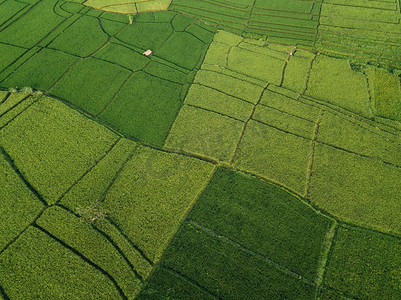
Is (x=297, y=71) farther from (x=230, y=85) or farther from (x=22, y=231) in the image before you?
(x=22, y=231)

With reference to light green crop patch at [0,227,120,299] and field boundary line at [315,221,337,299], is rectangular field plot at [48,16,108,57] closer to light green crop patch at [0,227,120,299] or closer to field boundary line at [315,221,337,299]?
light green crop patch at [0,227,120,299]

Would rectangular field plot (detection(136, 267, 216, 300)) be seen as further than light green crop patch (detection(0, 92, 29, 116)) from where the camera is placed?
No

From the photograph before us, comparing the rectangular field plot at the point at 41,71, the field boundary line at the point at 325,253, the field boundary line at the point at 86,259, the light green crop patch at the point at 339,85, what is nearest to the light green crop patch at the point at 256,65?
the light green crop patch at the point at 339,85

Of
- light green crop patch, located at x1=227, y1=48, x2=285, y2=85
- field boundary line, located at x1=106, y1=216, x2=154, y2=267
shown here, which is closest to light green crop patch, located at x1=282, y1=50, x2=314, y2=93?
light green crop patch, located at x1=227, y1=48, x2=285, y2=85

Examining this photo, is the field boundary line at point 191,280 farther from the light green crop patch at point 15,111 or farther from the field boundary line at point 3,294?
the light green crop patch at point 15,111

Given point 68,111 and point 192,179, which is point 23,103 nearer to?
point 68,111

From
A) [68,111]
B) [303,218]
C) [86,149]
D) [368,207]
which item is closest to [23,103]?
[68,111]

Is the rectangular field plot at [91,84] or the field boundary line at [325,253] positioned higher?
the rectangular field plot at [91,84]
